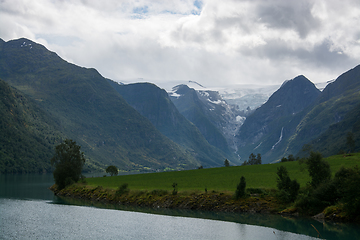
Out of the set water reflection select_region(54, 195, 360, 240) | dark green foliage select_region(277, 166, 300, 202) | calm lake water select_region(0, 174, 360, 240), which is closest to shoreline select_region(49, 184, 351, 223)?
dark green foliage select_region(277, 166, 300, 202)

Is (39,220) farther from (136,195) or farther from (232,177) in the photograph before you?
(232,177)

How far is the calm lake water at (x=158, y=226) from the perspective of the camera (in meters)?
44.9

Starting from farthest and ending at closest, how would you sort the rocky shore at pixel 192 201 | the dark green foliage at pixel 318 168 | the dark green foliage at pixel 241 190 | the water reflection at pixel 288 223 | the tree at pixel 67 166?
the tree at pixel 67 166, the dark green foliage at pixel 241 190, the rocky shore at pixel 192 201, the dark green foliage at pixel 318 168, the water reflection at pixel 288 223

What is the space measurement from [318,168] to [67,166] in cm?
9637

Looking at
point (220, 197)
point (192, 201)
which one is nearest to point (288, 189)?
point (220, 197)

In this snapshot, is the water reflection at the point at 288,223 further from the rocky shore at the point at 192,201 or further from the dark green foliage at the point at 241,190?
the dark green foliage at the point at 241,190

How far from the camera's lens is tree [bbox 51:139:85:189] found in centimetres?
12325

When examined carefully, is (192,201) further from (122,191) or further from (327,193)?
(327,193)

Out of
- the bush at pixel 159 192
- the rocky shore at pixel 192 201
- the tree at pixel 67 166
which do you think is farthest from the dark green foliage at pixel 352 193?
the tree at pixel 67 166

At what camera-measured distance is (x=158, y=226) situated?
51938mm

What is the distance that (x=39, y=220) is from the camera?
188ft

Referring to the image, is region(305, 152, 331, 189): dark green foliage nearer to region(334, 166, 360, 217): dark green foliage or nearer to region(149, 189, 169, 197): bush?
region(334, 166, 360, 217): dark green foliage

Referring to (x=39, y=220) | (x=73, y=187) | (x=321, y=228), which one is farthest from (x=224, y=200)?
(x=73, y=187)

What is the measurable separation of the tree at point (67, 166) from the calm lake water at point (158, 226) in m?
56.4
